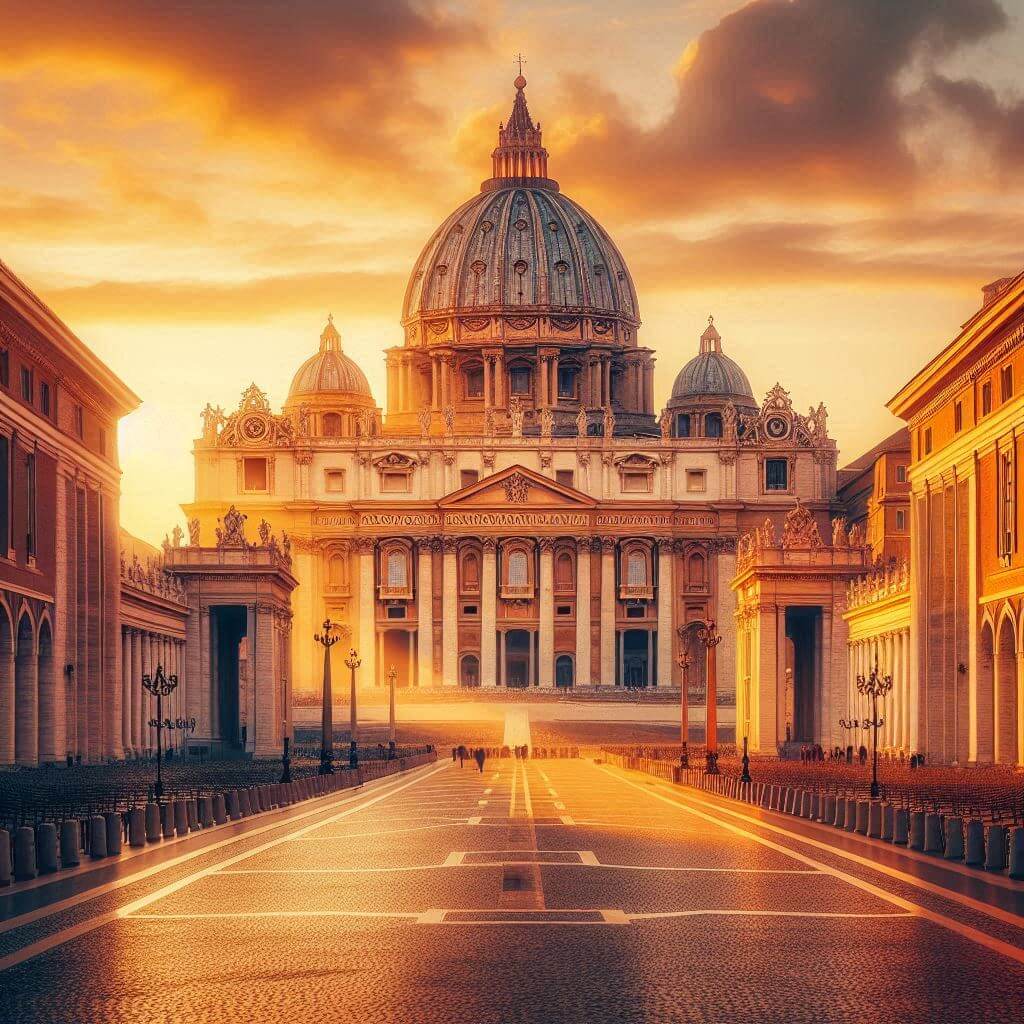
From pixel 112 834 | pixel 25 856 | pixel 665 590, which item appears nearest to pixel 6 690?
pixel 112 834

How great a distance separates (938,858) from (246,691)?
81477mm

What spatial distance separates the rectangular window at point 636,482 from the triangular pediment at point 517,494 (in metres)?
4.16

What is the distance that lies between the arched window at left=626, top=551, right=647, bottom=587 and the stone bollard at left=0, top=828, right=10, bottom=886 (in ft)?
436

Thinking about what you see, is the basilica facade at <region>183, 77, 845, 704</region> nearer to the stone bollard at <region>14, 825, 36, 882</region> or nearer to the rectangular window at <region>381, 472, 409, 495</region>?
the rectangular window at <region>381, 472, 409, 495</region>

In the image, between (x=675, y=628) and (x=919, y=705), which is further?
(x=675, y=628)

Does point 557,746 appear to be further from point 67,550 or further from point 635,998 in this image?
point 635,998

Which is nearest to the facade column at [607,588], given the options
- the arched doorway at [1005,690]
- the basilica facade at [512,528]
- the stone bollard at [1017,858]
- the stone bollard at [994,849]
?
the basilica facade at [512,528]

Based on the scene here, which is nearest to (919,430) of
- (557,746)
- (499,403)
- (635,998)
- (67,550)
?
(67,550)

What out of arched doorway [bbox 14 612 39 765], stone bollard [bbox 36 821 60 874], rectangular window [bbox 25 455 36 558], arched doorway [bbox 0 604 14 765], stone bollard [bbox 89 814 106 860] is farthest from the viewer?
rectangular window [bbox 25 455 36 558]

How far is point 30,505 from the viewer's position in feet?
214

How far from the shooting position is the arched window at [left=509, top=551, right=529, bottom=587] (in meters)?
156

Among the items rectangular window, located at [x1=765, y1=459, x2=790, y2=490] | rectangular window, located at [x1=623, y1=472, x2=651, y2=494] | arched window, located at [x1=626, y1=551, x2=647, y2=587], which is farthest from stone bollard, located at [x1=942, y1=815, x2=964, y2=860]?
rectangular window, located at [x1=765, y1=459, x2=790, y2=490]

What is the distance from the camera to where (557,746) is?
11069 centimetres

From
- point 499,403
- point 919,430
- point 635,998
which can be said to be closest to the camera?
point 635,998
